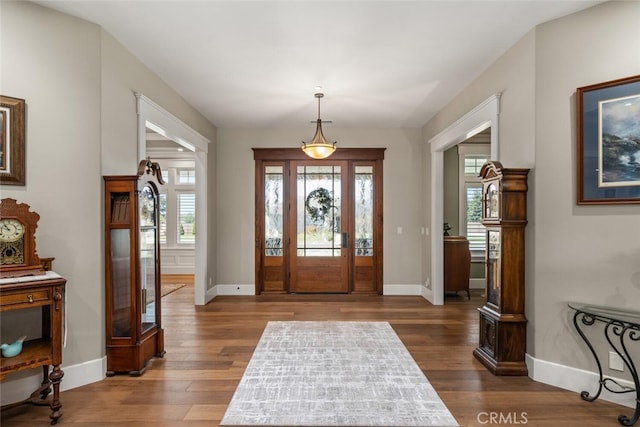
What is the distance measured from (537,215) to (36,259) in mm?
3917

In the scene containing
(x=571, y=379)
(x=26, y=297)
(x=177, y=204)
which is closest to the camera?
(x=26, y=297)

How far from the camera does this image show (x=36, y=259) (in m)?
2.53

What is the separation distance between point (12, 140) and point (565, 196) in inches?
167

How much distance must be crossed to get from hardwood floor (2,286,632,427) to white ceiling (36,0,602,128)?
2963mm

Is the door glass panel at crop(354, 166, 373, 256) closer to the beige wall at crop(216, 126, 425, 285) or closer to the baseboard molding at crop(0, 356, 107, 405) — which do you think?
the beige wall at crop(216, 126, 425, 285)

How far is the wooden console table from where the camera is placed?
223 cm

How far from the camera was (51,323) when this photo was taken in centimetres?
240

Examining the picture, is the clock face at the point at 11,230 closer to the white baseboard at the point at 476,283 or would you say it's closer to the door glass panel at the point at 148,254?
the door glass panel at the point at 148,254

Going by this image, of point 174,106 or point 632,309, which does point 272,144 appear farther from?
point 632,309

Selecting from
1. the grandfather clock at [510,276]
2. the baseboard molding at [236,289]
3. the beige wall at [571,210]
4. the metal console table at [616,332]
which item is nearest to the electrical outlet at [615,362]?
the metal console table at [616,332]

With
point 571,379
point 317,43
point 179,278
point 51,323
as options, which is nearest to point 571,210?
point 571,379

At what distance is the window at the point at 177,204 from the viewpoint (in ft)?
27.6

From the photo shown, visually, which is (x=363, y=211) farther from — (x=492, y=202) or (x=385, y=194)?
(x=492, y=202)

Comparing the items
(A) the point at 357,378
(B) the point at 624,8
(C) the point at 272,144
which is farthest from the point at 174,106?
(B) the point at 624,8
